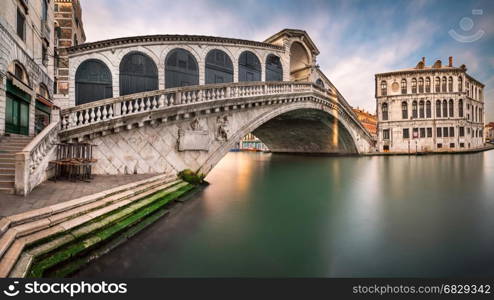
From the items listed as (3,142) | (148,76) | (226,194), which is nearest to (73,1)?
(148,76)

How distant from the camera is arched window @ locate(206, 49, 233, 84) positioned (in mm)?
13988

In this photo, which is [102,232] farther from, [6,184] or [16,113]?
[16,113]

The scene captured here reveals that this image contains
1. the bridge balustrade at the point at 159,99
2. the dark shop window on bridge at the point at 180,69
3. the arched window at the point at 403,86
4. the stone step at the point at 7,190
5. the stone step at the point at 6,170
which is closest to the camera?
the stone step at the point at 7,190

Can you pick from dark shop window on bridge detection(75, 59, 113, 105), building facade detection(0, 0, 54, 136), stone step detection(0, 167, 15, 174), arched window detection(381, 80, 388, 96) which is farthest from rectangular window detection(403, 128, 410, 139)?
building facade detection(0, 0, 54, 136)

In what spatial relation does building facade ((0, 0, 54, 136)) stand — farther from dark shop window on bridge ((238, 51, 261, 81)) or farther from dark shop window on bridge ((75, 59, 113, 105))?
dark shop window on bridge ((238, 51, 261, 81))

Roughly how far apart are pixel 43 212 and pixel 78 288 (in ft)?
6.25

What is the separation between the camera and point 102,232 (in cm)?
394

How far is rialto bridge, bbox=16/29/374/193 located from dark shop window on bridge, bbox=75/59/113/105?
0.05 m

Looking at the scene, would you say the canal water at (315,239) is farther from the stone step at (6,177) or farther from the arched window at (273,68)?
the arched window at (273,68)

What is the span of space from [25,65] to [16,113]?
2245mm

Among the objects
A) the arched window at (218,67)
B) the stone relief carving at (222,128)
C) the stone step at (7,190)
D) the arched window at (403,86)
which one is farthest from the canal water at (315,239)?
the arched window at (403,86)

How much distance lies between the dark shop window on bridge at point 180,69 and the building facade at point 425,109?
31219 mm

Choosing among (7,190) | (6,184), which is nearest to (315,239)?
(7,190)

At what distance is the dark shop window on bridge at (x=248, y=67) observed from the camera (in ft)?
50.9
